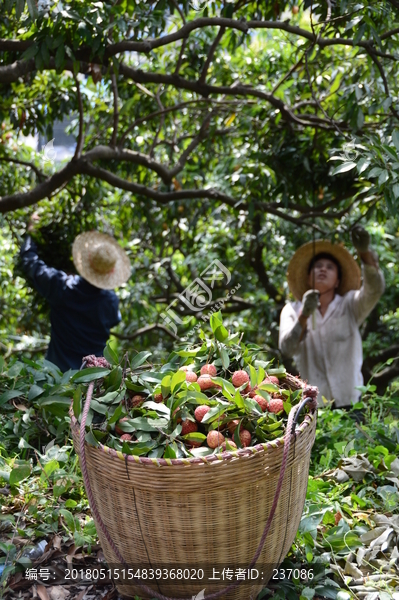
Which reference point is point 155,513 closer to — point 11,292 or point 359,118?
point 359,118

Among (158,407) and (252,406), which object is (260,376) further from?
(158,407)

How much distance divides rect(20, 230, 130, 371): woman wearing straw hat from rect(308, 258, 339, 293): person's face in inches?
45.8

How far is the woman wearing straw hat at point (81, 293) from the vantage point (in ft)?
12.2

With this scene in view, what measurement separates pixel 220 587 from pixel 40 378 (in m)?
1.23

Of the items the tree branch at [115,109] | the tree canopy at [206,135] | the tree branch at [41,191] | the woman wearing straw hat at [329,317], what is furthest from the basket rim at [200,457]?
the tree branch at [115,109]

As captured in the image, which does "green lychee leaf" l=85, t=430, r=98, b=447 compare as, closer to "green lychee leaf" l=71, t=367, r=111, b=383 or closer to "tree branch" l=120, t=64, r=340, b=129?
"green lychee leaf" l=71, t=367, r=111, b=383

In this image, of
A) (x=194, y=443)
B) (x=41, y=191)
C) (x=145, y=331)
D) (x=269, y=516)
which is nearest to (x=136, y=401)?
(x=194, y=443)

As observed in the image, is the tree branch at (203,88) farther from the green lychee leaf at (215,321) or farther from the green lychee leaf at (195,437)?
the green lychee leaf at (195,437)

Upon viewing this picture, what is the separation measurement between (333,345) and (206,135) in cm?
176

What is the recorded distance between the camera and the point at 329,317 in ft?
12.1

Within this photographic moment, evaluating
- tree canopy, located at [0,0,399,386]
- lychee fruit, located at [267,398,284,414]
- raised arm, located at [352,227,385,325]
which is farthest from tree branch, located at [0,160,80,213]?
lychee fruit, located at [267,398,284,414]

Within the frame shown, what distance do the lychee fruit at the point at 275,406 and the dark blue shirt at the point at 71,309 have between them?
234 cm

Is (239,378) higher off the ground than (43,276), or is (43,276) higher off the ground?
(43,276)

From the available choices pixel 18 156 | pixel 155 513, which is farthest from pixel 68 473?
pixel 18 156
